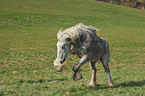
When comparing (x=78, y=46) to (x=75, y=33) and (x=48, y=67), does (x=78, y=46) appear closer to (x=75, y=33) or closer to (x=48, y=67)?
(x=75, y=33)

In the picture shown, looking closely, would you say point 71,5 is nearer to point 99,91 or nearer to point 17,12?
point 17,12

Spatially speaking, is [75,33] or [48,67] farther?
[48,67]

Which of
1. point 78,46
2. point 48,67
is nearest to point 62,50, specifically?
point 78,46

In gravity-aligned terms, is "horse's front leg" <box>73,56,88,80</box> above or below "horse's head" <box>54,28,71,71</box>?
below

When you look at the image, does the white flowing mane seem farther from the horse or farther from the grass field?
the grass field

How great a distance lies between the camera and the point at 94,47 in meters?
6.27

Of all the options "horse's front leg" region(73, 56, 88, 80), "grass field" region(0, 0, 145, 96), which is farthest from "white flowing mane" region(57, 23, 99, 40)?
"grass field" region(0, 0, 145, 96)

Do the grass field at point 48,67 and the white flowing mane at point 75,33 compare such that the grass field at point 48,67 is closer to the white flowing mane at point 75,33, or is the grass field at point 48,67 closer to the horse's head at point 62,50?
the horse's head at point 62,50

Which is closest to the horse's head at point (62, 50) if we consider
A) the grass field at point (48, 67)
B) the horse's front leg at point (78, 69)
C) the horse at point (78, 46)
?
the horse at point (78, 46)

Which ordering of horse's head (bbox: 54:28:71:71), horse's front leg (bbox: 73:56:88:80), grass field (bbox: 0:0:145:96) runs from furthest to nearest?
grass field (bbox: 0:0:145:96) → horse's front leg (bbox: 73:56:88:80) → horse's head (bbox: 54:28:71:71)

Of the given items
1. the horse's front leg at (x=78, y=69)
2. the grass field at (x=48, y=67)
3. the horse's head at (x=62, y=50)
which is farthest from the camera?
the grass field at (x=48, y=67)

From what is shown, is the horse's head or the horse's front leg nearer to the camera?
the horse's head

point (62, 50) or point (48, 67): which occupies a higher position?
point (62, 50)

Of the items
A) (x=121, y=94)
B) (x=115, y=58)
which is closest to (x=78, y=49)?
(x=121, y=94)
